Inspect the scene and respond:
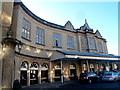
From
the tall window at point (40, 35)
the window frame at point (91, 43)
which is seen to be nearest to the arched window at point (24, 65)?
the tall window at point (40, 35)

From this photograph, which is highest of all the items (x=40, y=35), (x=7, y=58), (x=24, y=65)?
(x=40, y=35)

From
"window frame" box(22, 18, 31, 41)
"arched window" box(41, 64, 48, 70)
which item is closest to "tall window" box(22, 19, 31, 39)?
"window frame" box(22, 18, 31, 41)

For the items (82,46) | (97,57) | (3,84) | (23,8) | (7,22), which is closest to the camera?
(3,84)

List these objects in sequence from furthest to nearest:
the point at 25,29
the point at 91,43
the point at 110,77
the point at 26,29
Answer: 1. the point at 91,43
2. the point at 26,29
3. the point at 25,29
4. the point at 110,77

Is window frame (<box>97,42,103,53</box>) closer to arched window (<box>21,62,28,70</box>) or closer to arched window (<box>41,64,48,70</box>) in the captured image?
arched window (<box>41,64,48,70</box>)

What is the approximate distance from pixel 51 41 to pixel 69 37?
15.8 feet

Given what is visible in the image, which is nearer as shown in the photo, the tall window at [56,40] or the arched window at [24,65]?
the arched window at [24,65]

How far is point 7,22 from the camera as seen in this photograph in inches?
377

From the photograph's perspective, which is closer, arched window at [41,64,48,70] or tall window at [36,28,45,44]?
arched window at [41,64,48,70]

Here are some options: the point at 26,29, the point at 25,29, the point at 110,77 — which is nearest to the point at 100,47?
the point at 110,77

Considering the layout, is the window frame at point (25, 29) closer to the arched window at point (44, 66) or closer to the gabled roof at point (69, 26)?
the arched window at point (44, 66)

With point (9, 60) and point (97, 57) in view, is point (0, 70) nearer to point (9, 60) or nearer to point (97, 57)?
point (9, 60)

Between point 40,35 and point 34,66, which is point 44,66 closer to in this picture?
point 34,66

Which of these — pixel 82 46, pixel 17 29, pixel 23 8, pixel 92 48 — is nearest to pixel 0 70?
pixel 17 29
